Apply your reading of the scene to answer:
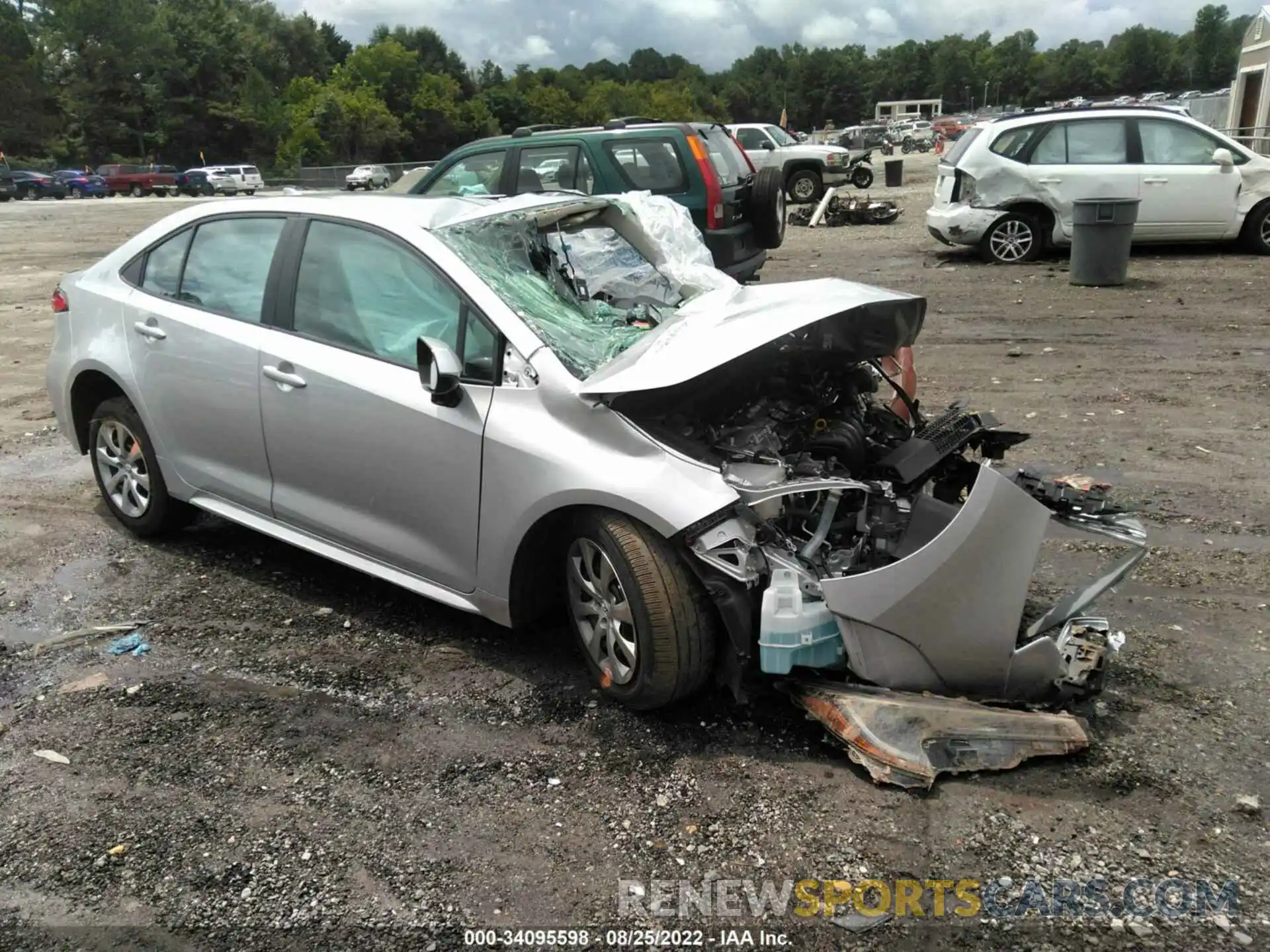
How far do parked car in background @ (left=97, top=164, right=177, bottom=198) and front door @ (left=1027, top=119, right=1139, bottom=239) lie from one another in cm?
5114

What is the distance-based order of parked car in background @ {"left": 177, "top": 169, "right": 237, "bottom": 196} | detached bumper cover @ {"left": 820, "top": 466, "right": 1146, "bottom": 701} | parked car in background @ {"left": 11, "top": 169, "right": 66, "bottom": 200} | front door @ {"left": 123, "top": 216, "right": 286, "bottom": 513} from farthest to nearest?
parked car in background @ {"left": 177, "top": 169, "right": 237, "bottom": 196}, parked car in background @ {"left": 11, "top": 169, "right": 66, "bottom": 200}, front door @ {"left": 123, "top": 216, "right": 286, "bottom": 513}, detached bumper cover @ {"left": 820, "top": 466, "right": 1146, "bottom": 701}

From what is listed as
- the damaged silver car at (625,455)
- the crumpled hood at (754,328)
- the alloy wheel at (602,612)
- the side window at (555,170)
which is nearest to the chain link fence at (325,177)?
the side window at (555,170)

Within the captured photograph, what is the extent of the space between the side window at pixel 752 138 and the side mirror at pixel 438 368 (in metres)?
23.8

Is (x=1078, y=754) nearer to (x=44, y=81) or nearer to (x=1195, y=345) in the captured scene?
(x=1195, y=345)

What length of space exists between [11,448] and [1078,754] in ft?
22.4

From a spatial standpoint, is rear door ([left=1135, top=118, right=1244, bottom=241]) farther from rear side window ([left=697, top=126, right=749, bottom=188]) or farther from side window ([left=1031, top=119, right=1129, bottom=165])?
rear side window ([left=697, top=126, right=749, bottom=188])

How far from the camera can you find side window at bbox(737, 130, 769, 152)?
2572cm

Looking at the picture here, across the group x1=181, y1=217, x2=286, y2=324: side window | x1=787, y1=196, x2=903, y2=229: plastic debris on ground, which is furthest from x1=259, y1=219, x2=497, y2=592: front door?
x1=787, y1=196, x2=903, y2=229: plastic debris on ground

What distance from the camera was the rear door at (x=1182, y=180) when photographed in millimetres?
12422

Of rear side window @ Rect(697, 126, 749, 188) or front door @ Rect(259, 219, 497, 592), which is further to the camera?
rear side window @ Rect(697, 126, 749, 188)

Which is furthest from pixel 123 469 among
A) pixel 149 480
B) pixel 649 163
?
pixel 649 163

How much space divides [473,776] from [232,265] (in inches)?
104

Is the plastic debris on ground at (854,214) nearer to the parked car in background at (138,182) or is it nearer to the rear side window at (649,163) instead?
the rear side window at (649,163)

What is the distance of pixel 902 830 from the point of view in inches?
112
